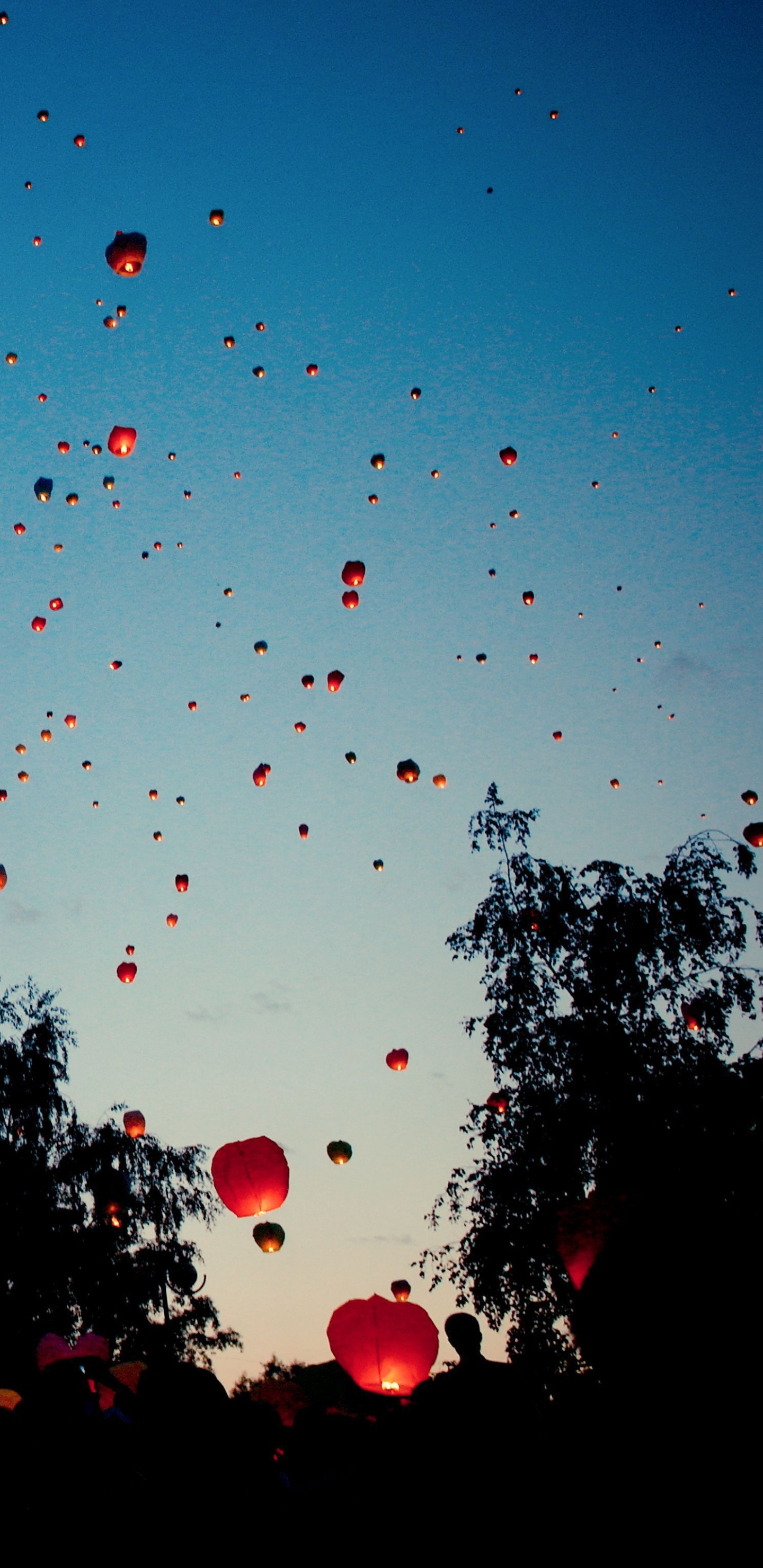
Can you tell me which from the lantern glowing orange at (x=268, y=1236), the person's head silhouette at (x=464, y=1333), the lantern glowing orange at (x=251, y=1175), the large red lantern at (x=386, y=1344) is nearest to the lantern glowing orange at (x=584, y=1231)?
the person's head silhouette at (x=464, y=1333)

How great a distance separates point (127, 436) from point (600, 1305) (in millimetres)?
7141

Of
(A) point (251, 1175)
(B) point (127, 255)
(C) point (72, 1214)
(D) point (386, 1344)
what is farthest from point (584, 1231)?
(C) point (72, 1214)

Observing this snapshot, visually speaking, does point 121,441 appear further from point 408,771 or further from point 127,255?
point 408,771

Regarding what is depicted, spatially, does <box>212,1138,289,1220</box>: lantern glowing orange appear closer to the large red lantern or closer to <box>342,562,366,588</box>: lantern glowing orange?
the large red lantern

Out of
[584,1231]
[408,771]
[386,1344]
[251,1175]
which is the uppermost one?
[408,771]

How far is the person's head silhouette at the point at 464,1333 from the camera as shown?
9.84ft

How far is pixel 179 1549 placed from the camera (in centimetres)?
199

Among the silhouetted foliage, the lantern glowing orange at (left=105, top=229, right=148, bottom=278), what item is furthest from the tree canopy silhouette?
the lantern glowing orange at (left=105, top=229, right=148, bottom=278)

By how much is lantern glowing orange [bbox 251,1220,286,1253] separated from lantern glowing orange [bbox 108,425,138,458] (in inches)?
249

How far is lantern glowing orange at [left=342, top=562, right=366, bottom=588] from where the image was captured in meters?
9.08

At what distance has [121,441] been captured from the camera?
24.6 ft

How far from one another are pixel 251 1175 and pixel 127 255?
246 inches

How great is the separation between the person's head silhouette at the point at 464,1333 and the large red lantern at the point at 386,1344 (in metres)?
2.91

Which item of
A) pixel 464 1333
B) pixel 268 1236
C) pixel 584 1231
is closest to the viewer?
pixel 584 1231
